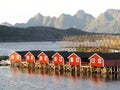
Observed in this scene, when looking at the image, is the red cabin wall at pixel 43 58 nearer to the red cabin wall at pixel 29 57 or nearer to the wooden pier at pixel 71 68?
the wooden pier at pixel 71 68

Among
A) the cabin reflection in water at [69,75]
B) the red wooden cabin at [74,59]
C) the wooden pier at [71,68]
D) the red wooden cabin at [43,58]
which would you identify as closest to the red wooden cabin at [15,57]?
the wooden pier at [71,68]

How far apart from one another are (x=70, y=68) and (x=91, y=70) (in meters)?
→ 7.58

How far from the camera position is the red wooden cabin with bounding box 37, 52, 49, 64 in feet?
365

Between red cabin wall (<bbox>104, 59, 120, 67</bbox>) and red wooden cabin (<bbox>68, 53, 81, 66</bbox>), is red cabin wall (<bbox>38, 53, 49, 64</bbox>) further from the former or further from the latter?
red cabin wall (<bbox>104, 59, 120, 67</bbox>)

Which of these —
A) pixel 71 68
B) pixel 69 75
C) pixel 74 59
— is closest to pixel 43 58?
pixel 71 68

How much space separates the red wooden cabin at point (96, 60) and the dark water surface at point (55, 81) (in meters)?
3.39

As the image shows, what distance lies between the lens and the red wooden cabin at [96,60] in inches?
3745

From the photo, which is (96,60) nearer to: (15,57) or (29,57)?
(29,57)

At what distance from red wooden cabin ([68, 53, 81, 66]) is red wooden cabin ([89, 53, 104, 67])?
437 cm

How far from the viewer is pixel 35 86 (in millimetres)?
80875

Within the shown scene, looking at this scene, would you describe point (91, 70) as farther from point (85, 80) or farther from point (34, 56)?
point (34, 56)

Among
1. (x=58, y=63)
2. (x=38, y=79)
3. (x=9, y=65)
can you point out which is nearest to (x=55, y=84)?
(x=38, y=79)

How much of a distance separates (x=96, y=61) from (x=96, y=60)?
10.0 inches

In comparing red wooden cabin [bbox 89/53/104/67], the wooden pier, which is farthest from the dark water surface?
red wooden cabin [bbox 89/53/104/67]
